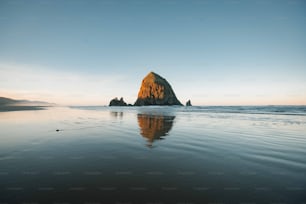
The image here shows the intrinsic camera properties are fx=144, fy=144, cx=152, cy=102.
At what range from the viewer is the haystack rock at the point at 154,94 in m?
122

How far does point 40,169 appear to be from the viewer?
3.51 meters

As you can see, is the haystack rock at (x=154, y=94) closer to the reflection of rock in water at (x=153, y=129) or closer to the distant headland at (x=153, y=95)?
the distant headland at (x=153, y=95)

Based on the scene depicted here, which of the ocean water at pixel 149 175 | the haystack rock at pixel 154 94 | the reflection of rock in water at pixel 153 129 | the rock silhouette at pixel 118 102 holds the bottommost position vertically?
the ocean water at pixel 149 175

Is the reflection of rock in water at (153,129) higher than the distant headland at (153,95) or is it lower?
lower

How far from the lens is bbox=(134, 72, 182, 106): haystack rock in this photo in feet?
399

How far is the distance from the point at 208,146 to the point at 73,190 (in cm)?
485

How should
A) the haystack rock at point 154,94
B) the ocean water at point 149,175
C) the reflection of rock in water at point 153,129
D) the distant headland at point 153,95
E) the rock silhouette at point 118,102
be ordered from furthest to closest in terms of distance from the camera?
1. the haystack rock at point 154,94
2. the distant headland at point 153,95
3. the rock silhouette at point 118,102
4. the reflection of rock in water at point 153,129
5. the ocean water at point 149,175

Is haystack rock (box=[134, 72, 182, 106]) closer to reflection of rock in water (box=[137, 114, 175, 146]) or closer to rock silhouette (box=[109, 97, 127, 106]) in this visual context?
rock silhouette (box=[109, 97, 127, 106])

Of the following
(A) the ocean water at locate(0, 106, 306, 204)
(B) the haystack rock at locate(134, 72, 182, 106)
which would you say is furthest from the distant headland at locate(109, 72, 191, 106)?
(A) the ocean water at locate(0, 106, 306, 204)

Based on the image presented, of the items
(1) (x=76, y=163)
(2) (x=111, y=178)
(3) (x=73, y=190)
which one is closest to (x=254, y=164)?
(2) (x=111, y=178)

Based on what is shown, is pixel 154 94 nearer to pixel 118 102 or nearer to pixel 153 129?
pixel 118 102

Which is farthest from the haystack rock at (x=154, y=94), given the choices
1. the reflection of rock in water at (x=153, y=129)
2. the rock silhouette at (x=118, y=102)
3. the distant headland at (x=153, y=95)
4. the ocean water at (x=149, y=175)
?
the ocean water at (x=149, y=175)

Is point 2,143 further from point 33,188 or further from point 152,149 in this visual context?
point 152,149

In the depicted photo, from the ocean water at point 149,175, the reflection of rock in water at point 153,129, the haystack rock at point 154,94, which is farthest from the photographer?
the haystack rock at point 154,94
